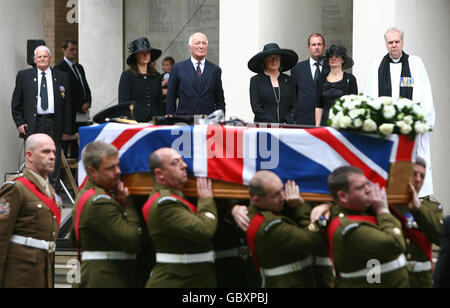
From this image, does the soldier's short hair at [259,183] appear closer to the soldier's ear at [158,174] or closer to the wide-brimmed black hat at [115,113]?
the soldier's ear at [158,174]

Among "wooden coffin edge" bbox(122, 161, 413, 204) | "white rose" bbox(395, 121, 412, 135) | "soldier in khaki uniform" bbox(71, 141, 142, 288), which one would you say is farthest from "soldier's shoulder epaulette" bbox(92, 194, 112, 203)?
"white rose" bbox(395, 121, 412, 135)

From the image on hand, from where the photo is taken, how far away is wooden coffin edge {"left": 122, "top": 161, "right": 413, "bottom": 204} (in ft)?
17.8

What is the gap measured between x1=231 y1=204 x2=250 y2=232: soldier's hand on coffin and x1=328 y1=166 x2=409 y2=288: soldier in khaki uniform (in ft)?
1.61

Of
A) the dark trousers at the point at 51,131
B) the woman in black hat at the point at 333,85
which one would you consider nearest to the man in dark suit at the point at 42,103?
the dark trousers at the point at 51,131

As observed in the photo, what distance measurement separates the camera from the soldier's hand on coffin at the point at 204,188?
18.2 ft

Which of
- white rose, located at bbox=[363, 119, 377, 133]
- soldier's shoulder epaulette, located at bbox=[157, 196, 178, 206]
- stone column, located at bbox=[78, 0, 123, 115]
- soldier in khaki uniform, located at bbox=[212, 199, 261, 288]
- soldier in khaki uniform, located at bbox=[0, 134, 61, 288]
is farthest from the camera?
stone column, located at bbox=[78, 0, 123, 115]

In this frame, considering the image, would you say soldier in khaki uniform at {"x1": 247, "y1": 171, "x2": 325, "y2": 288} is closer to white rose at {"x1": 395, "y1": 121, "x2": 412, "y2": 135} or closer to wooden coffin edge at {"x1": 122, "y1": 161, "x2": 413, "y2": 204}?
wooden coffin edge at {"x1": 122, "y1": 161, "x2": 413, "y2": 204}

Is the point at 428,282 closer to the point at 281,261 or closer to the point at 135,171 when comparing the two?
the point at 281,261

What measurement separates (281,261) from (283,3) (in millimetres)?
5780

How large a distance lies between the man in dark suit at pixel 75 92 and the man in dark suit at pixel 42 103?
2.31ft

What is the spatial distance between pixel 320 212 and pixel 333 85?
3577 millimetres

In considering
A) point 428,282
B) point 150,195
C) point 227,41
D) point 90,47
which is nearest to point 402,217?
point 428,282

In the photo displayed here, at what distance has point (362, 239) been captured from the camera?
16.4ft
